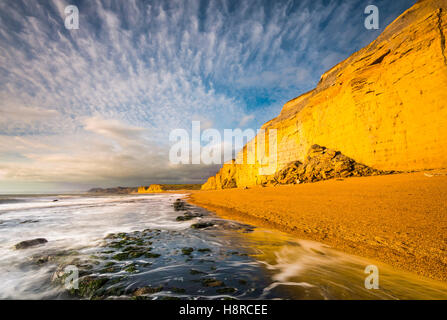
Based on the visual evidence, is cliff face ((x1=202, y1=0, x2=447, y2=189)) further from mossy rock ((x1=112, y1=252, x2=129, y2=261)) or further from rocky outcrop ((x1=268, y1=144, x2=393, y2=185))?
mossy rock ((x1=112, y1=252, x2=129, y2=261))

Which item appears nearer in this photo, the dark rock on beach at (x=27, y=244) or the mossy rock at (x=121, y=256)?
the mossy rock at (x=121, y=256)

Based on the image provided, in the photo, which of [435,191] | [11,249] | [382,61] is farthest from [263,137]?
[11,249]

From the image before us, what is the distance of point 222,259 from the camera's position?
388cm

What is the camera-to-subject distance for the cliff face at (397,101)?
1141 centimetres

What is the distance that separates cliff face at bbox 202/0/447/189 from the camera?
11414 mm

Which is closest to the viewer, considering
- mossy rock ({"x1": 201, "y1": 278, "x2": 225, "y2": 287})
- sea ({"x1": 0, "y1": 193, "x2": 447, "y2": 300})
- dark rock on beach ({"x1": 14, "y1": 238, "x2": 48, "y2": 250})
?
sea ({"x1": 0, "y1": 193, "x2": 447, "y2": 300})

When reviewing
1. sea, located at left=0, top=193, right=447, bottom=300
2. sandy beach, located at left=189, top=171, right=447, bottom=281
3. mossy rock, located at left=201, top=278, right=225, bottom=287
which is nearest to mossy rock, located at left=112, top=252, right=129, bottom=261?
sea, located at left=0, top=193, right=447, bottom=300

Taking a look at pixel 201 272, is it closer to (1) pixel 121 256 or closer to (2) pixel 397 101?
(1) pixel 121 256

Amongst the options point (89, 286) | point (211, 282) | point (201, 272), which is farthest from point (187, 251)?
point (89, 286)

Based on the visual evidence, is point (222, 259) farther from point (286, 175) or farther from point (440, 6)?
point (440, 6)

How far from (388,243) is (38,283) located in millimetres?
7188

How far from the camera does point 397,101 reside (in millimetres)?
13531

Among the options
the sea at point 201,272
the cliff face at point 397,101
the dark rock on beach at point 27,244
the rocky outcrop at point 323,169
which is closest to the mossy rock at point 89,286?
the sea at point 201,272

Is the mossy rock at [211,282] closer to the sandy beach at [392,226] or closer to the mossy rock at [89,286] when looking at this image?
the mossy rock at [89,286]
